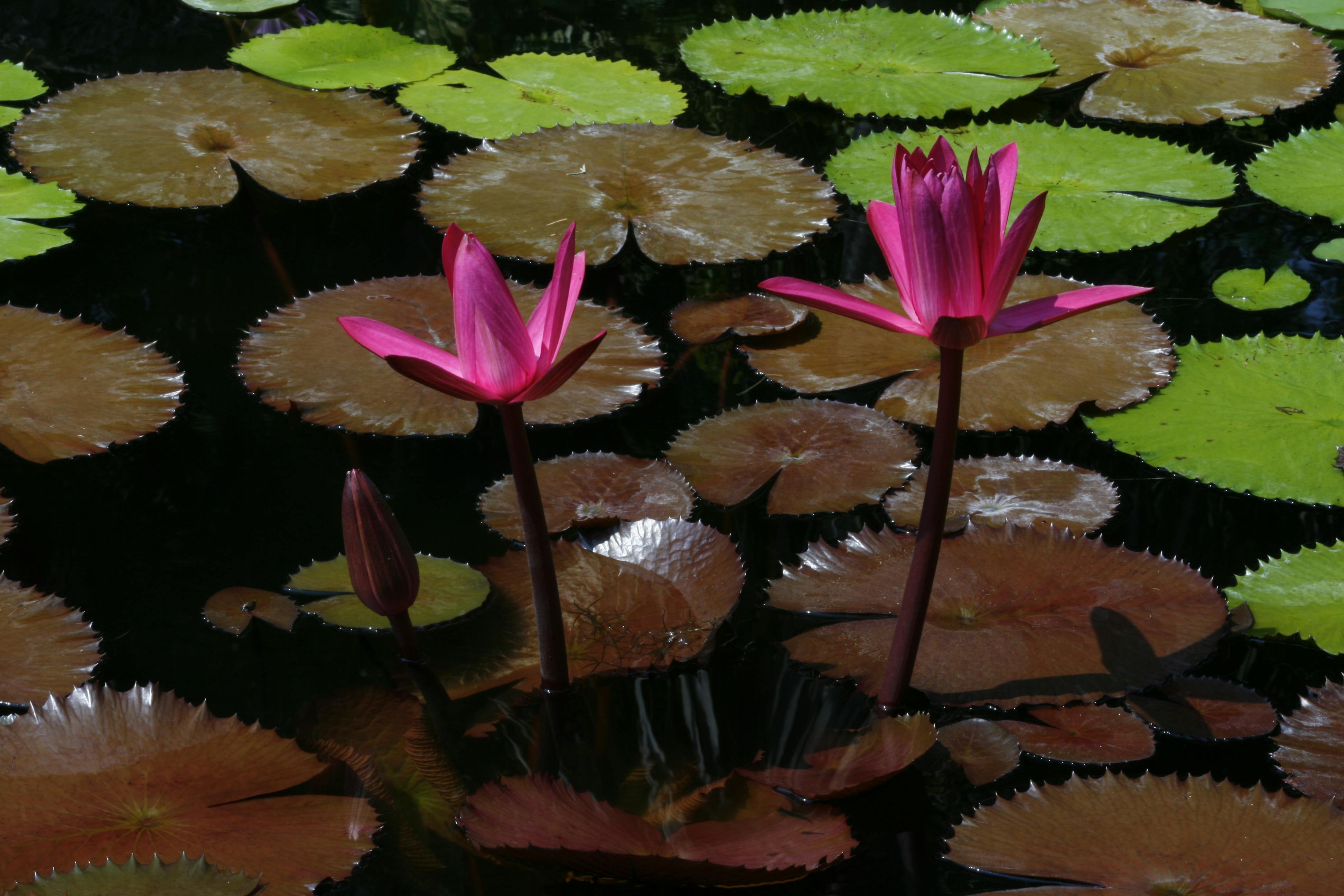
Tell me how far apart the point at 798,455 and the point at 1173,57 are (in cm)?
241

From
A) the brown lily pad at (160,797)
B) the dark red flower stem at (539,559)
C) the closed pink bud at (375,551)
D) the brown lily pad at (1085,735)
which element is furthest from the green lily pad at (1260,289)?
the brown lily pad at (160,797)

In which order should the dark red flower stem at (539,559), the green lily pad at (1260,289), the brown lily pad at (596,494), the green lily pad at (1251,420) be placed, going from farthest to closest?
the green lily pad at (1260,289)
the green lily pad at (1251,420)
the brown lily pad at (596,494)
the dark red flower stem at (539,559)

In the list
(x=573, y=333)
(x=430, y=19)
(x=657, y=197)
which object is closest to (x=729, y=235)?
(x=657, y=197)

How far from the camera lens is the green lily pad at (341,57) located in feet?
10.7

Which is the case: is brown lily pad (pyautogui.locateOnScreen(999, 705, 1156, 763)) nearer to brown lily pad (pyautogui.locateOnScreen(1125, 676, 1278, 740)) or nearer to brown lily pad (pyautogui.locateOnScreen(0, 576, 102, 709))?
brown lily pad (pyautogui.locateOnScreen(1125, 676, 1278, 740))

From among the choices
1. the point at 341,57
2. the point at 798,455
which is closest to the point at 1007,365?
the point at 798,455

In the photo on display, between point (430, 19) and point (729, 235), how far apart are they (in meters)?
2.10

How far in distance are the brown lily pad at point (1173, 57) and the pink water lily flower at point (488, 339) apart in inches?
102

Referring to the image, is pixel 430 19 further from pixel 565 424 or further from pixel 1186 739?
pixel 1186 739

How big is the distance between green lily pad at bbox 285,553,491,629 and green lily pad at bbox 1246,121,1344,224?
7.46ft

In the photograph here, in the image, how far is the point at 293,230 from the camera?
2.65 meters

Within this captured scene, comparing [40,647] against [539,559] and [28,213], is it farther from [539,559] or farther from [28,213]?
[28,213]

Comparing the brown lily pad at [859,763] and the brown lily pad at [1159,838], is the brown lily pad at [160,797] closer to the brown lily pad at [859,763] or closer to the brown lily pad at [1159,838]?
the brown lily pad at [859,763]

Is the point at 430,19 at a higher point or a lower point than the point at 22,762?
higher
